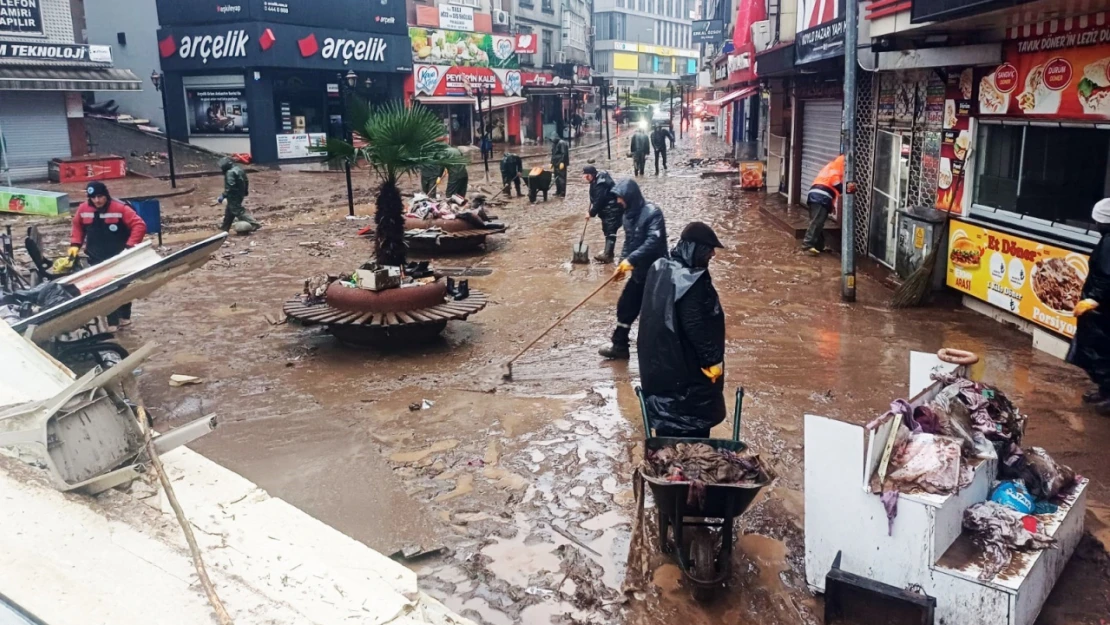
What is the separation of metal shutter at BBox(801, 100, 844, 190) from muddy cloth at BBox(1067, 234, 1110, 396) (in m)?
8.96

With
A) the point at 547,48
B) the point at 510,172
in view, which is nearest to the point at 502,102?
the point at 547,48

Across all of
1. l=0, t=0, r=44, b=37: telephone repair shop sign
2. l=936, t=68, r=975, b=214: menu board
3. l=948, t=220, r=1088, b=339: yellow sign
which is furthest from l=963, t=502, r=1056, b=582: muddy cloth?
l=0, t=0, r=44, b=37: telephone repair shop sign

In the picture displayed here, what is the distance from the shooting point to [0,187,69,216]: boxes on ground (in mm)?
17312

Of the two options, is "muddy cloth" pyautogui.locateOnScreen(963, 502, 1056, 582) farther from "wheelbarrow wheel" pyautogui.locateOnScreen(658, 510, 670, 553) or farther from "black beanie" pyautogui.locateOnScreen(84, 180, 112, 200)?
"black beanie" pyautogui.locateOnScreen(84, 180, 112, 200)

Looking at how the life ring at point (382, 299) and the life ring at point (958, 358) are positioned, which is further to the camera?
the life ring at point (382, 299)

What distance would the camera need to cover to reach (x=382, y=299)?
320 inches

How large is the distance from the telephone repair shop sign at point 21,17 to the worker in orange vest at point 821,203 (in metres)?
21.8

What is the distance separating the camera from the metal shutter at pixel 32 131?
23641mm

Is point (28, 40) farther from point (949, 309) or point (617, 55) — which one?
point (617, 55)

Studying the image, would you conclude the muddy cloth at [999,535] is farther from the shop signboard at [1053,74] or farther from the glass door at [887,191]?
the glass door at [887,191]

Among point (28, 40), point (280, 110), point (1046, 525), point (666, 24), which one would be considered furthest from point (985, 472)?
point (666, 24)

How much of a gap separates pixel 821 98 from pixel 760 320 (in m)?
7.73

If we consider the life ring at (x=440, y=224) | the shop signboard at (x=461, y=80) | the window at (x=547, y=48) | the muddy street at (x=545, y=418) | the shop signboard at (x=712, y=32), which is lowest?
the muddy street at (x=545, y=418)

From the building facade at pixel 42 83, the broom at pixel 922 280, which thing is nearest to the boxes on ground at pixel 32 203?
the building facade at pixel 42 83
